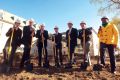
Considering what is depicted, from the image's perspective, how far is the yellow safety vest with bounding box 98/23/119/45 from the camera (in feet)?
32.1

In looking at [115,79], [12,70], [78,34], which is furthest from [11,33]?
[115,79]

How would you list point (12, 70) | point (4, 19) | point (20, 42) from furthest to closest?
point (4, 19), point (20, 42), point (12, 70)

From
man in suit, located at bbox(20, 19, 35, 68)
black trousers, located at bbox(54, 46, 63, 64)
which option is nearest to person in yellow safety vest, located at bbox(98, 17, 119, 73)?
black trousers, located at bbox(54, 46, 63, 64)

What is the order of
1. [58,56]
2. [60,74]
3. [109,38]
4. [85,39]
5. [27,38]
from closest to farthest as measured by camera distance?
[60,74]
[109,38]
[85,39]
[27,38]
[58,56]

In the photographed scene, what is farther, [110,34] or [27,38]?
[27,38]

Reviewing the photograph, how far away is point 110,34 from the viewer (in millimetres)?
9852

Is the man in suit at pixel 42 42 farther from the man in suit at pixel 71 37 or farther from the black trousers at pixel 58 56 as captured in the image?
the man in suit at pixel 71 37

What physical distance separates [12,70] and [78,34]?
3394 millimetres

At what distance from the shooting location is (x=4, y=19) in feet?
154

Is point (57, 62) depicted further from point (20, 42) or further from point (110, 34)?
point (110, 34)

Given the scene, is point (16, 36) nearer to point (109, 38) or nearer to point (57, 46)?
point (57, 46)

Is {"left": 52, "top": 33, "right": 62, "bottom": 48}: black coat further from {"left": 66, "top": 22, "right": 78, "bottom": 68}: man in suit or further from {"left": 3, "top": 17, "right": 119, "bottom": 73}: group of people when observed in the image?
{"left": 66, "top": 22, "right": 78, "bottom": 68}: man in suit

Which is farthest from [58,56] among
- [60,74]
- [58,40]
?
[60,74]

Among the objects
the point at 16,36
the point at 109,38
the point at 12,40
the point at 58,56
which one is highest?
the point at 16,36
